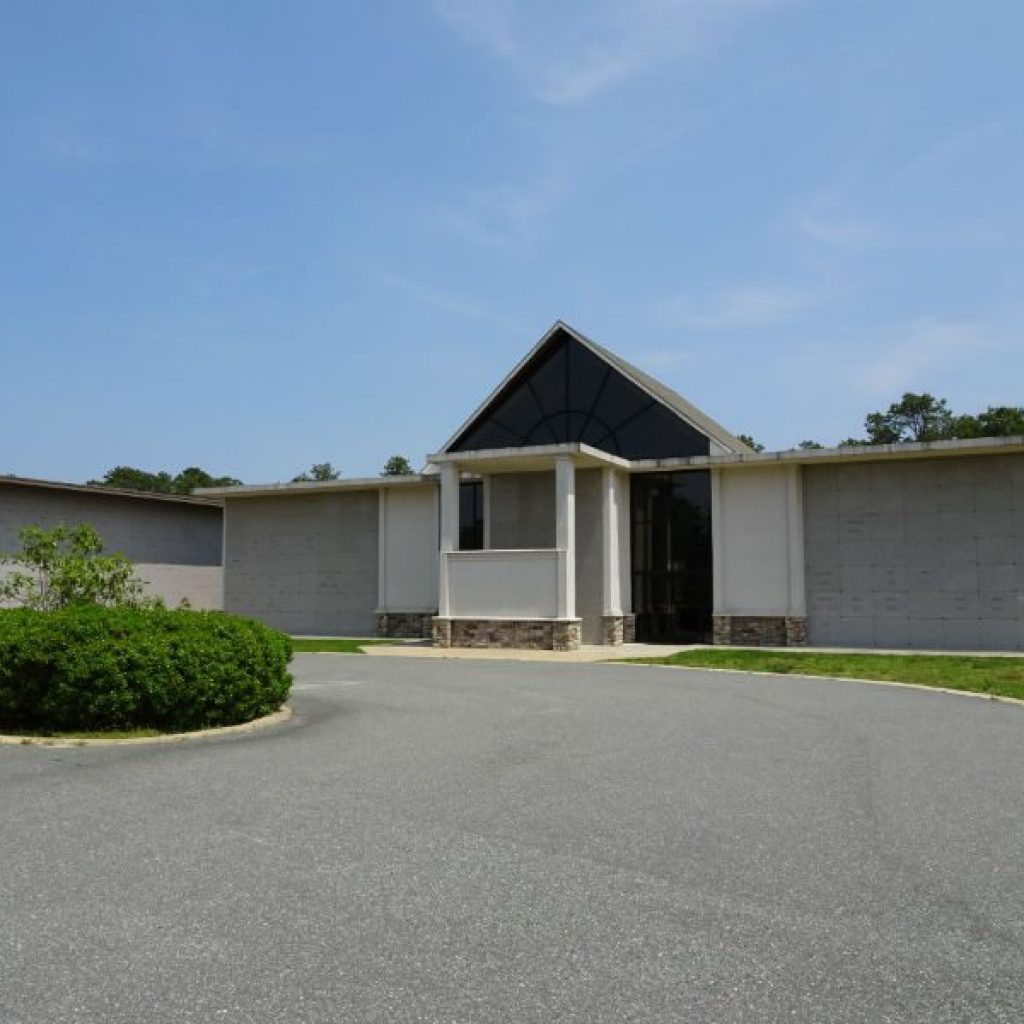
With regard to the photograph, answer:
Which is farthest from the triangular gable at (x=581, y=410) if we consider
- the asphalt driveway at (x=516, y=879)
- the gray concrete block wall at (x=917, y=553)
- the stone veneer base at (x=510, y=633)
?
the asphalt driveway at (x=516, y=879)

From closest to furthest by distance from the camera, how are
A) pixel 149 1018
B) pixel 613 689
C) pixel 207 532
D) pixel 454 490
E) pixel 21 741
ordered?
pixel 149 1018
pixel 21 741
pixel 613 689
pixel 454 490
pixel 207 532

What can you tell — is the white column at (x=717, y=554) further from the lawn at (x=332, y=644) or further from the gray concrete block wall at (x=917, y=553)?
the lawn at (x=332, y=644)

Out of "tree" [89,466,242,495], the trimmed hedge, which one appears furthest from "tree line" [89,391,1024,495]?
the trimmed hedge

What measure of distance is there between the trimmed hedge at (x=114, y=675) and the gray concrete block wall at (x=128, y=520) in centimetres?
1747

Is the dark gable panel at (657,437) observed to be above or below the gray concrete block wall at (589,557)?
above

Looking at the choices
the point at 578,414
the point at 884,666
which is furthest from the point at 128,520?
the point at 884,666

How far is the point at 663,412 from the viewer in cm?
2564

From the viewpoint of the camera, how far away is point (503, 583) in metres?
22.8

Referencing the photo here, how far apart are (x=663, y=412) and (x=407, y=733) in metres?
17.1

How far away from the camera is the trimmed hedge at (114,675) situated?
9805 mm

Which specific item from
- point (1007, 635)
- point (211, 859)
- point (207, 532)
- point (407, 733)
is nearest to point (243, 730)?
point (407, 733)

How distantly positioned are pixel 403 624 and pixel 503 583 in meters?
5.10

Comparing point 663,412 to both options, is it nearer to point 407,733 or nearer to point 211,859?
point 407,733

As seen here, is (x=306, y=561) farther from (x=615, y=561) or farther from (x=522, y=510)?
(x=615, y=561)
